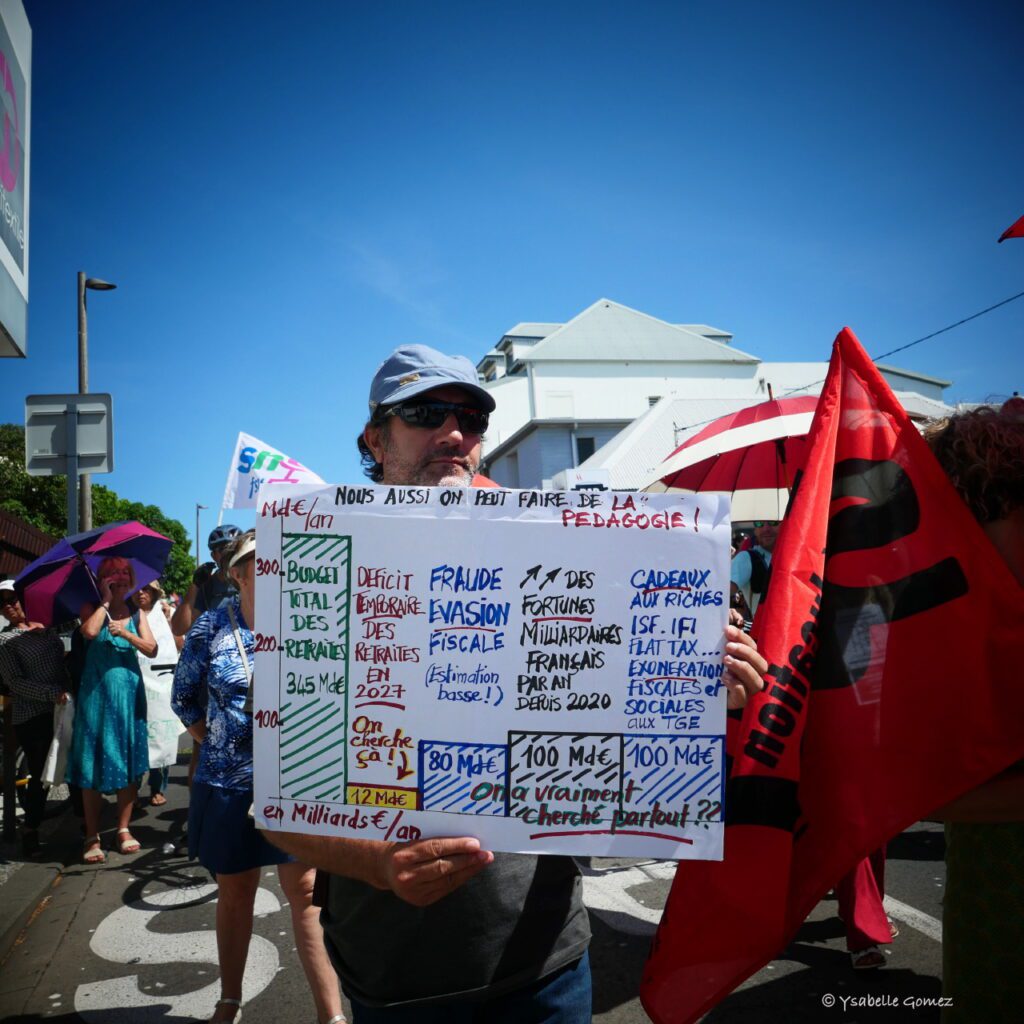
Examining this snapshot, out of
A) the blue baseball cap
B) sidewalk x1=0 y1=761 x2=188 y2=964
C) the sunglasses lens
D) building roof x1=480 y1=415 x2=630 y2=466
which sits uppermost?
building roof x1=480 y1=415 x2=630 y2=466

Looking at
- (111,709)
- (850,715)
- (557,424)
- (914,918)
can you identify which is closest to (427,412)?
(850,715)

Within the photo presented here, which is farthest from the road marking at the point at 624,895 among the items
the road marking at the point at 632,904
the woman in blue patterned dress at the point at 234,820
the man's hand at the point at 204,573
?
the man's hand at the point at 204,573

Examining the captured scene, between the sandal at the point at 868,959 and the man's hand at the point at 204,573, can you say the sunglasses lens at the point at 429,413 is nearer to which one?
the sandal at the point at 868,959

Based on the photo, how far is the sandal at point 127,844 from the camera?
223 inches

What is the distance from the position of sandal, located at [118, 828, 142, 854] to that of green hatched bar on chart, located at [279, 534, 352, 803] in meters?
5.23

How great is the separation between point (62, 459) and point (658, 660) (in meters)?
6.52

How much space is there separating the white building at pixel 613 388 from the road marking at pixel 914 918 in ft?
80.7

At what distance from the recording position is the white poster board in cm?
153

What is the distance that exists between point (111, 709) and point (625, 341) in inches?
1693

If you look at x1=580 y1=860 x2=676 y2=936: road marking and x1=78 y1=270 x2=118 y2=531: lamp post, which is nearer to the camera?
x1=580 y1=860 x2=676 y2=936: road marking

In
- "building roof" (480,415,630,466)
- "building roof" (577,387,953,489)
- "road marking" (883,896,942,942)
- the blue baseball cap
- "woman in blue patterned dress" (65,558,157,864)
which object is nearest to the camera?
the blue baseball cap

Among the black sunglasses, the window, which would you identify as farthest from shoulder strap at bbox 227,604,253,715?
the window

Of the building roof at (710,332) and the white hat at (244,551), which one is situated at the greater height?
the building roof at (710,332)

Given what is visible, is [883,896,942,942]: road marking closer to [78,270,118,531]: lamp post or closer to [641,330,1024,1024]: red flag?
[641,330,1024,1024]: red flag
